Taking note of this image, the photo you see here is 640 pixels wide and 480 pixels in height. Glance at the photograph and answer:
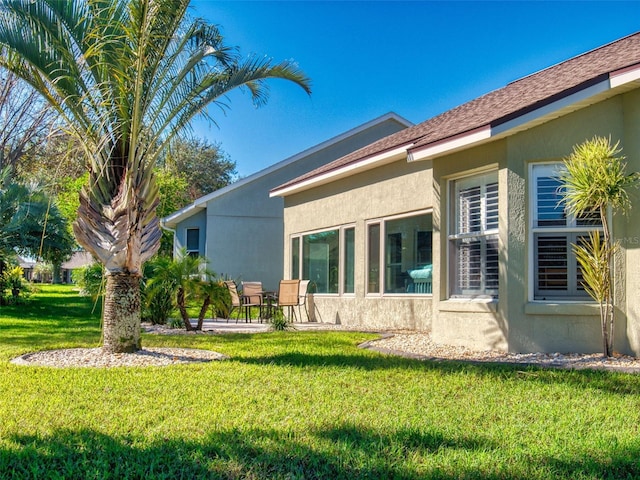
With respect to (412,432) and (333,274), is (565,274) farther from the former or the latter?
(333,274)

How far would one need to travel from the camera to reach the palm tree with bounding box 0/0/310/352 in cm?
799

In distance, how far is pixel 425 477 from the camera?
3.84 meters

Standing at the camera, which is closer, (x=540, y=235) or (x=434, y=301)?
(x=540, y=235)

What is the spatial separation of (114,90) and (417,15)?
1158 cm

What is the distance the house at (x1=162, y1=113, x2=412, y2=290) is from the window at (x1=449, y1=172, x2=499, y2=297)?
12871mm

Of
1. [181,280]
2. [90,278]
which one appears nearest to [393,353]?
[181,280]

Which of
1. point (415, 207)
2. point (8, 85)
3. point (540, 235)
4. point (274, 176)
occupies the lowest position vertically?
point (540, 235)

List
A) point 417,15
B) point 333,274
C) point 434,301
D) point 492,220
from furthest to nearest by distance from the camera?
point 417,15 < point 333,274 < point 434,301 < point 492,220

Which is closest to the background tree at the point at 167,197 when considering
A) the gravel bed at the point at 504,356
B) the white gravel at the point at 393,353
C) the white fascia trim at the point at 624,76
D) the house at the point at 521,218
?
the house at the point at 521,218

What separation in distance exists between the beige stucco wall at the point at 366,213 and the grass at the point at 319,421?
16.1 ft

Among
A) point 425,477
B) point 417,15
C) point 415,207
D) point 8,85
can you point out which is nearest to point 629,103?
point 415,207

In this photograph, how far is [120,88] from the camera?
26.8 feet

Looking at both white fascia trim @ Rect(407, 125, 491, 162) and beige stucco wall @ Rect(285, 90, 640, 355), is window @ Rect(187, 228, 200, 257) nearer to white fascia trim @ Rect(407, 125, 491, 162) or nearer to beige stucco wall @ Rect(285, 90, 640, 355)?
beige stucco wall @ Rect(285, 90, 640, 355)

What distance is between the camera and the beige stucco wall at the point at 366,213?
12.7 meters
